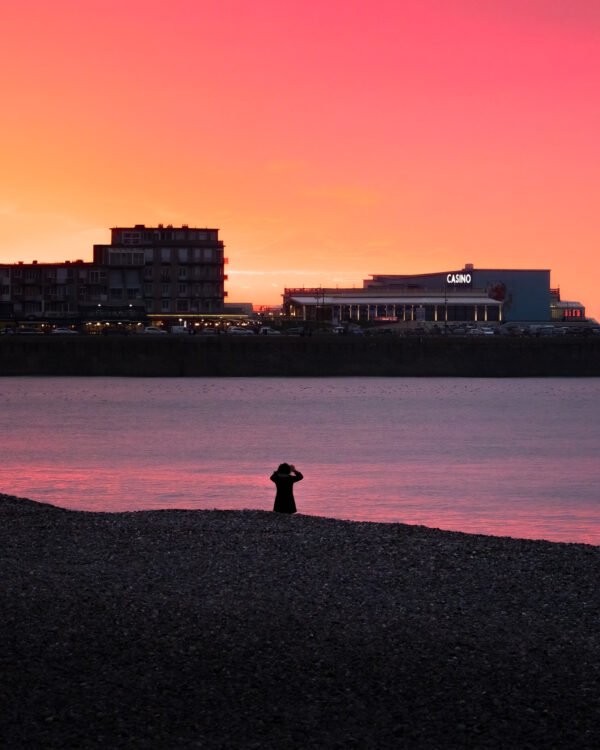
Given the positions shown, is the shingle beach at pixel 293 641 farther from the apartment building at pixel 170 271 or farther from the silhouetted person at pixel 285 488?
the apartment building at pixel 170 271

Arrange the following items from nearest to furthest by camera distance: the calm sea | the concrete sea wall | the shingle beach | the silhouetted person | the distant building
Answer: the shingle beach, the silhouetted person, the calm sea, the concrete sea wall, the distant building

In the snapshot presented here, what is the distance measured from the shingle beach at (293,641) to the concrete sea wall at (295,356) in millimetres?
108452

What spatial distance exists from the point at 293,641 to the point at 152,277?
183526mm

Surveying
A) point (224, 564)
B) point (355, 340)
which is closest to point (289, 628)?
point (224, 564)

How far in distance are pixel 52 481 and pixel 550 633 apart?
1129 inches

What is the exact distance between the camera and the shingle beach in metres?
9.84

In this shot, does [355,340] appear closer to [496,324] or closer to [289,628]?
[496,324]

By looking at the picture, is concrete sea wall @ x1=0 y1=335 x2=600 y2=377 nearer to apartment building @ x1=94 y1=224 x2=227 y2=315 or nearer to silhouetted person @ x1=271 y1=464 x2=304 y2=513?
apartment building @ x1=94 y1=224 x2=227 y2=315

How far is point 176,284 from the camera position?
194 m

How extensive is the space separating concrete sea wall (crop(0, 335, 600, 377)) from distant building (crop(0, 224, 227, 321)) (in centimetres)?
6316

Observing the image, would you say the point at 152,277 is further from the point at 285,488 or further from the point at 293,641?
the point at 293,641

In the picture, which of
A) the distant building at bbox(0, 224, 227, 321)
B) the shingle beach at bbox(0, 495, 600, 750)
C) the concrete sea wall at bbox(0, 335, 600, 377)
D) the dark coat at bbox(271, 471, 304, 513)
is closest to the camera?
the shingle beach at bbox(0, 495, 600, 750)

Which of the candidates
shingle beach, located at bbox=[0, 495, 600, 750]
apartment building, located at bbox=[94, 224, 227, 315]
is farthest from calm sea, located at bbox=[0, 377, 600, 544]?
apartment building, located at bbox=[94, 224, 227, 315]

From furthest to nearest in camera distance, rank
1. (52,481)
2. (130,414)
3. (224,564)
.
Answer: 1. (130,414)
2. (52,481)
3. (224,564)
